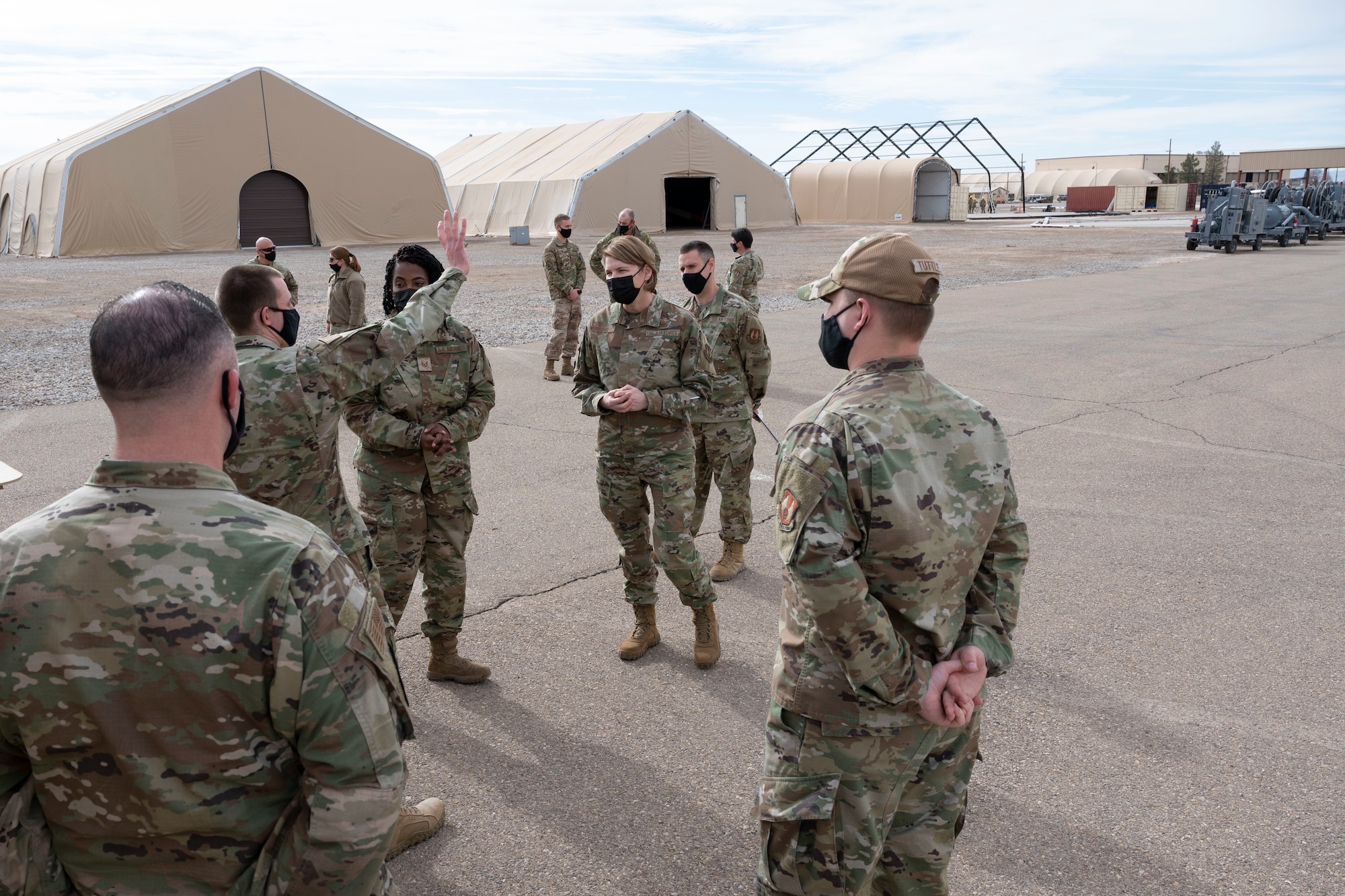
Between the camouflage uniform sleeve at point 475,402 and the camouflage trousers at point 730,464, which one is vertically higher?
the camouflage uniform sleeve at point 475,402

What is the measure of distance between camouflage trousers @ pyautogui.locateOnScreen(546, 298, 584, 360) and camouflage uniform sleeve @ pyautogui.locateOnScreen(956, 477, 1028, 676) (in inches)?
373

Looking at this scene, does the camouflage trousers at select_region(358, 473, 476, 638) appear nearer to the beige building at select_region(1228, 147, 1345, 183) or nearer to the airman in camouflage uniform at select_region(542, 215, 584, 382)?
the airman in camouflage uniform at select_region(542, 215, 584, 382)

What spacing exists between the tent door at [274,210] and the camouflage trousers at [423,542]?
110 ft

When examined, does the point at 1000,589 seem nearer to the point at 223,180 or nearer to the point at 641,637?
the point at 641,637

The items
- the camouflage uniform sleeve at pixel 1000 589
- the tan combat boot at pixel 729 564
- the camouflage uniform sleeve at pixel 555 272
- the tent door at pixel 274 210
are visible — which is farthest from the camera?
the tent door at pixel 274 210

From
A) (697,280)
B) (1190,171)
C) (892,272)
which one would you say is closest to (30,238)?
(697,280)

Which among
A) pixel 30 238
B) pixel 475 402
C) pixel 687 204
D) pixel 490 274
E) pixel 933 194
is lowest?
pixel 475 402

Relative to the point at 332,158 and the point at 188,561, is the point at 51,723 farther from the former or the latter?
the point at 332,158

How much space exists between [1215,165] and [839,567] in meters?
107

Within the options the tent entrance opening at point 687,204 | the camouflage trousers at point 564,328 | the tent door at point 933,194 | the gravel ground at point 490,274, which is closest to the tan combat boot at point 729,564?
the camouflage trousers at point 564,328

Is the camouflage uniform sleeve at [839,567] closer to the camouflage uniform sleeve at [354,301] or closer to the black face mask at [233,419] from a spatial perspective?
the black face mask at [233,419]

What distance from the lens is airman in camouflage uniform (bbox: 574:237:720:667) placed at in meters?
4.46

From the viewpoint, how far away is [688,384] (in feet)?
15.0

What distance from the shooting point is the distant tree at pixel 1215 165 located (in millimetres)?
88875
